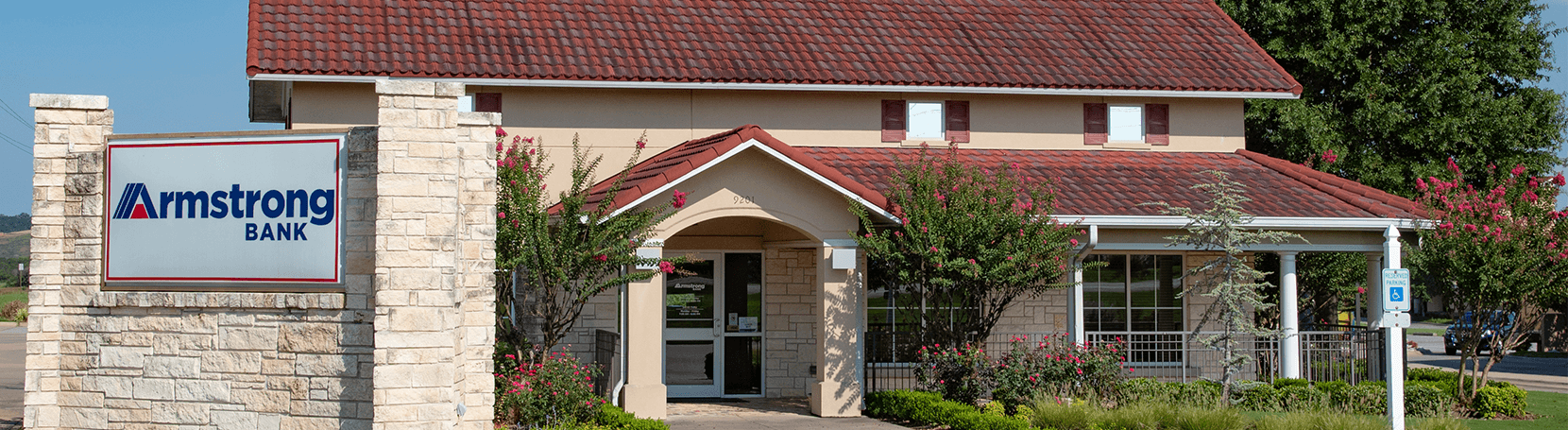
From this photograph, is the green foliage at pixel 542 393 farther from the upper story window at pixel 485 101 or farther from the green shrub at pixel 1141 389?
the green shrub at pixel 1141 389

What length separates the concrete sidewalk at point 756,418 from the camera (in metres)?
13.8

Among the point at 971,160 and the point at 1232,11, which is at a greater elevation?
the point at 1232,11

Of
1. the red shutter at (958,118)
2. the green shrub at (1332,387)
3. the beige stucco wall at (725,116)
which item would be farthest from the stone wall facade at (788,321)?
the green shrub at (1332,387)

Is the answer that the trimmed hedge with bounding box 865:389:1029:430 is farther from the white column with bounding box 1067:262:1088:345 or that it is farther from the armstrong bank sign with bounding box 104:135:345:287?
the armstrong bank sign with bounding box 104:135:345:287

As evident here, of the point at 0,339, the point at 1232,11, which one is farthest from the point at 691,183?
the point at 0,339

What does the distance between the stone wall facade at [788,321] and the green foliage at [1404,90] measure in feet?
38.7

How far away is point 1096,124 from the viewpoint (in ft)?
61.6

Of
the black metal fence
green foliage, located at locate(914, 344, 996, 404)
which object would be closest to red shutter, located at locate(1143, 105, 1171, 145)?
the black metal fence

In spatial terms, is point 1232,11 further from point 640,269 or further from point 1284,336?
point 640,269

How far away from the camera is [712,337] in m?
16.9

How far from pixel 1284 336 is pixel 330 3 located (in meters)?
13.8

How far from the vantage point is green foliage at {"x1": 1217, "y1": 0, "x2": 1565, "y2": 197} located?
24.1 m

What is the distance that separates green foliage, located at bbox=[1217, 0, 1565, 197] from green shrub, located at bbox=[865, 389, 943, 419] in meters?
12.9

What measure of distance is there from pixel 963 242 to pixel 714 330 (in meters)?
4.17
